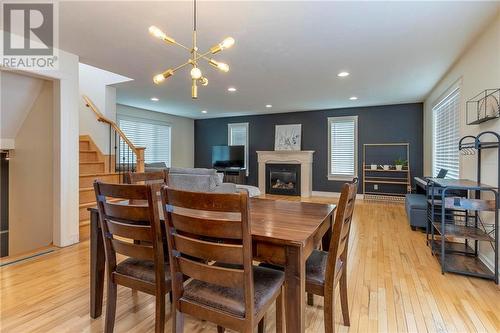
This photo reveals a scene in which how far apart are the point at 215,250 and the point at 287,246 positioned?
343mm

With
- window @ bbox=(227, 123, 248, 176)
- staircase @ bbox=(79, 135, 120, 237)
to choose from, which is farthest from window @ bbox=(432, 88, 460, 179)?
staircase @ bbox=(79, 135, 120, 237)

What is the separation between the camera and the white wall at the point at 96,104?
5.11 meters

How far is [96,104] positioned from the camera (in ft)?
17.0

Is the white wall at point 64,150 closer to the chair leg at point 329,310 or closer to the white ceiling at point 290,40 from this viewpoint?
the white ceiling at point 290,40

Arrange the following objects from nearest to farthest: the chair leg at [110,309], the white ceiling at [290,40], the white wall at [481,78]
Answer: the chair leg at [110,309]
the white ceiling at [290,40]
the white wall at [481,78]

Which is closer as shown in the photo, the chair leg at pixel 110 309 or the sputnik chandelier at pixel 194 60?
the chair leg at pixel 110 309

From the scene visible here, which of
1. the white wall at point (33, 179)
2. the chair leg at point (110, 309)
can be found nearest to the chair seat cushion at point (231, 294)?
the chair leg at point (110, 309)

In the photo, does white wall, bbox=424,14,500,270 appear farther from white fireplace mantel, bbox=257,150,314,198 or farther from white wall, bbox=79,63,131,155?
white wall, bbox=79,63,131,155

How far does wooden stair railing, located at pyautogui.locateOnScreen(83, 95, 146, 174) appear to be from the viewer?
4.93 meters

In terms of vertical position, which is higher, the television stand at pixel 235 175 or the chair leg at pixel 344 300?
the television stand at pixel 235 175

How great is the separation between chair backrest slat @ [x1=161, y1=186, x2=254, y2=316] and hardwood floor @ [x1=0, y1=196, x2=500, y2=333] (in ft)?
2.80

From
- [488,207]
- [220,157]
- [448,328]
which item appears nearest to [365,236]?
[488,207]

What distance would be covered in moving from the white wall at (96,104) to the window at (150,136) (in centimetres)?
151

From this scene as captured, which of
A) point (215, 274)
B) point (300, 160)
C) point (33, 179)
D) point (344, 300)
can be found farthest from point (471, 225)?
point (33, 179)
